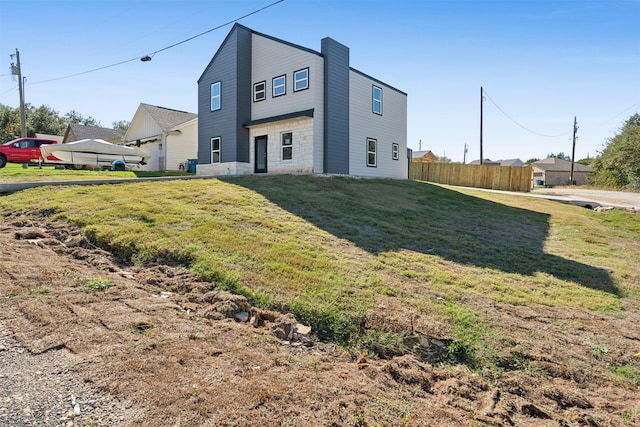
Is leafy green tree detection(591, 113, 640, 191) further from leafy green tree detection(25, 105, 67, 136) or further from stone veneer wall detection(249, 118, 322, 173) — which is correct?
leafy green tree detection(25, 105, 67, 136)

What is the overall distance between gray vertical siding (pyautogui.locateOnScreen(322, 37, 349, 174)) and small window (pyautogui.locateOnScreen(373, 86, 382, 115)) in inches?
106

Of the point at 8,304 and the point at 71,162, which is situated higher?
the point at 71,162

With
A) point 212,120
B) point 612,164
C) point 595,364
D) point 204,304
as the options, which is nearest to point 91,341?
point 204,304

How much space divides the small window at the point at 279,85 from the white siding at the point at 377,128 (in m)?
3.27

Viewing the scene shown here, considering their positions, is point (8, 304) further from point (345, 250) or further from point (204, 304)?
point (345, 250)

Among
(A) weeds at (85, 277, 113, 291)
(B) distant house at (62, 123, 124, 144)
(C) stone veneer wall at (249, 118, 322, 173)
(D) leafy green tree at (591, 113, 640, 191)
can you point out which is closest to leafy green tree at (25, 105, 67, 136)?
(B) distant house at (62, 123, 124, 144)

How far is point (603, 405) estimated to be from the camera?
3.30 meters

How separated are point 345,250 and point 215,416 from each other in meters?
4.24

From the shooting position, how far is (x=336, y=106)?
56.5ft

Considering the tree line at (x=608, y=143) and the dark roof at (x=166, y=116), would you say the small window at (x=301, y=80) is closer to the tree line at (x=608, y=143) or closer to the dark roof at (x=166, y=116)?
the dark roof at (x=166, y=116)

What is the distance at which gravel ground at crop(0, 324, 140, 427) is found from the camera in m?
2.44

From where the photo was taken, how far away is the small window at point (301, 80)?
55.2 feet

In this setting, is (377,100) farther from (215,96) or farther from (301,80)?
(215,96)

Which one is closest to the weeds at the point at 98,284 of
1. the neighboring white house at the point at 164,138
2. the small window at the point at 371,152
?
the small window at the point at 371,152
